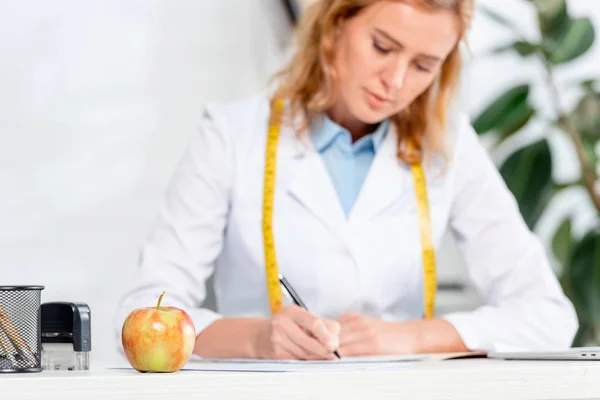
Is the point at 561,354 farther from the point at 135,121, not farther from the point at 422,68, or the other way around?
the point at 135,121

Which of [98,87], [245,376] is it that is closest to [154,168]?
[98,87]

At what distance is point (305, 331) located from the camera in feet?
5.22

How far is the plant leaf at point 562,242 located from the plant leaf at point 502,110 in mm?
423

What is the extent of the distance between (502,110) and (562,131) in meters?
0.25

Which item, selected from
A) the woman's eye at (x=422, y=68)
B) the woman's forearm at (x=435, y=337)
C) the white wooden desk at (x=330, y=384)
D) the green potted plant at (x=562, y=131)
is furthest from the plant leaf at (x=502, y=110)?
the white wooden desk at (x=330, y=384)

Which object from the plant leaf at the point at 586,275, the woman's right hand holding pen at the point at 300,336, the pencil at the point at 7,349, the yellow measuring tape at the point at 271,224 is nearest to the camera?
the pencil at the point at 7,349

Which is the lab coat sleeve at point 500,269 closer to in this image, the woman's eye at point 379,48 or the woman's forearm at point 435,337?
the woman's forearm at point 435,337

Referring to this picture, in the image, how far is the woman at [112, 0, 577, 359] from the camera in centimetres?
195

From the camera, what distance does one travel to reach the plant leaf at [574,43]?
3258mm

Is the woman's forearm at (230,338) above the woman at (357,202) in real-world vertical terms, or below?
below

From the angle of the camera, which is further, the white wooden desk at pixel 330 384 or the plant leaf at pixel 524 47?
the plant leaf at pixel 524 47

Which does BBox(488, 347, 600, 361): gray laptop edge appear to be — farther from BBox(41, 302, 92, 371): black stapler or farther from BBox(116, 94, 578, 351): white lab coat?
BBox(41, 302, 92, 371): black stapler

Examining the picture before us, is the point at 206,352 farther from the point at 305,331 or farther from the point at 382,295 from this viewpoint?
the point at 382,295

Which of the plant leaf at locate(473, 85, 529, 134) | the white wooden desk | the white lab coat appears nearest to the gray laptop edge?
the white wooden desk
